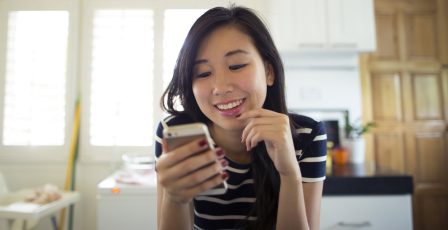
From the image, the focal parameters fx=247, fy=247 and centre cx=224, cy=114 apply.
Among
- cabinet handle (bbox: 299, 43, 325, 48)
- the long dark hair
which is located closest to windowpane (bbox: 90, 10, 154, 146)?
cabinet handle (bbox: 299, 43, 325, 48)

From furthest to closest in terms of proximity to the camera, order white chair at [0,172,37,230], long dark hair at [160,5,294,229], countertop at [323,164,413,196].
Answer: white chair at [0,172,37,230], countertop at [323,164,413,196], long dark hair at [160,5,294,229]

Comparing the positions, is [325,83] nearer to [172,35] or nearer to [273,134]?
[172,35]

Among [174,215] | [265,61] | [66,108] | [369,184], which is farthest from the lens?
[66,108]

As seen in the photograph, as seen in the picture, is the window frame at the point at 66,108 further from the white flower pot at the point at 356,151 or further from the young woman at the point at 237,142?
the white flower pot at the point at 356,151

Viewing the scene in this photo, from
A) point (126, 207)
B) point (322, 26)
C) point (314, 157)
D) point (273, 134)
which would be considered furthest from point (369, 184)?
point (126, 207)

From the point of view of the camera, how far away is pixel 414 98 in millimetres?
1913

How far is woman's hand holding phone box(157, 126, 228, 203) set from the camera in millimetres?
406

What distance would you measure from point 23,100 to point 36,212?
983 millimetres

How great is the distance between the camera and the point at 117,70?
5.86ft

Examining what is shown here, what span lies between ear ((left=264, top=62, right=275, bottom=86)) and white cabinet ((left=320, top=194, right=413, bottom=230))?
2.39ft

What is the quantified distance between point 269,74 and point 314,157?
0.26 meters

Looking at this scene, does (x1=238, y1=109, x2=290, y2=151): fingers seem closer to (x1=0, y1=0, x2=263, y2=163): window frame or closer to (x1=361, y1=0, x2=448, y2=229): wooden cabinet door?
(x1=0, y1=0, x2=263, y2=163): window frame

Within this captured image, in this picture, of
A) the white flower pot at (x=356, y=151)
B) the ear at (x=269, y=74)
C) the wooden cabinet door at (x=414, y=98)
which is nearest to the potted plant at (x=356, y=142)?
the white flower pot at (x=356, y=151)

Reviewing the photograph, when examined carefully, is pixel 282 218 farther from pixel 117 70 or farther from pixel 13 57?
pixel 13 57
